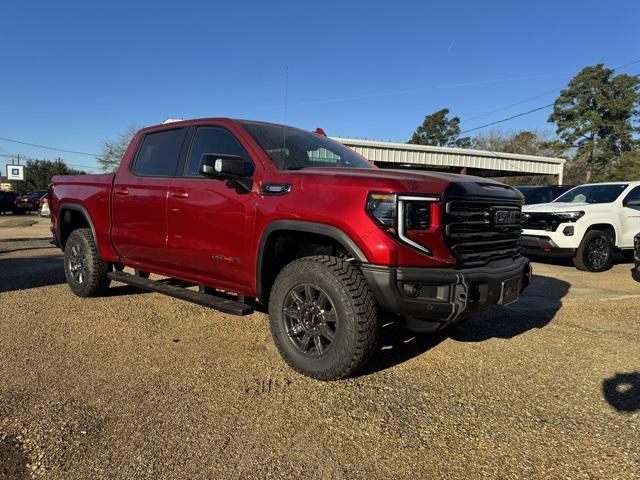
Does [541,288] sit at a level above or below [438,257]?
below

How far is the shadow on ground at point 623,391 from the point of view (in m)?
3.11

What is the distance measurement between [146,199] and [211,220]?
108 centimetres

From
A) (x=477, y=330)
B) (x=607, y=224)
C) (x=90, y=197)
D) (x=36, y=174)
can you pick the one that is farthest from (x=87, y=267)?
(x=36, y=174)

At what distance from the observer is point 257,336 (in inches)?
175

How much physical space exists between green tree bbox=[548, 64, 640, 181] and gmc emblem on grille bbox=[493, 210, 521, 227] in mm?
49773

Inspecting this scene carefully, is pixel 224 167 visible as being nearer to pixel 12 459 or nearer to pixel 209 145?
pixel 209 145

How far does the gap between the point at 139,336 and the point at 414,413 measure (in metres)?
2.67

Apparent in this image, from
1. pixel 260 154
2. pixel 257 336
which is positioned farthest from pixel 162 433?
pixel 260 154

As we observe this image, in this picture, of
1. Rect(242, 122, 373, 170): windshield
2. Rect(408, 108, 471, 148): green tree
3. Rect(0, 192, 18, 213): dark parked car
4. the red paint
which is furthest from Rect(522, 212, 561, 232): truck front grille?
Rect(408, 108, 471, 148): green tree

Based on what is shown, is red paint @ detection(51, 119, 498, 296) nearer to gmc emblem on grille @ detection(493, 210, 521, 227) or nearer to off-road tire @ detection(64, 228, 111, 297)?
off-road tire @ detection(64, 228, 111, 297)

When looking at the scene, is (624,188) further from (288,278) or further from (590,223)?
(288,278)

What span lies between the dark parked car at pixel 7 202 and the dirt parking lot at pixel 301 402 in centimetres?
3077

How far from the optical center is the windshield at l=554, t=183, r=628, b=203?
9.28 m

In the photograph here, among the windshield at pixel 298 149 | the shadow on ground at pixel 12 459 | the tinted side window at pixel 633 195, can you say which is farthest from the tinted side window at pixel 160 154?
the tinted side window at pixel 633 195
